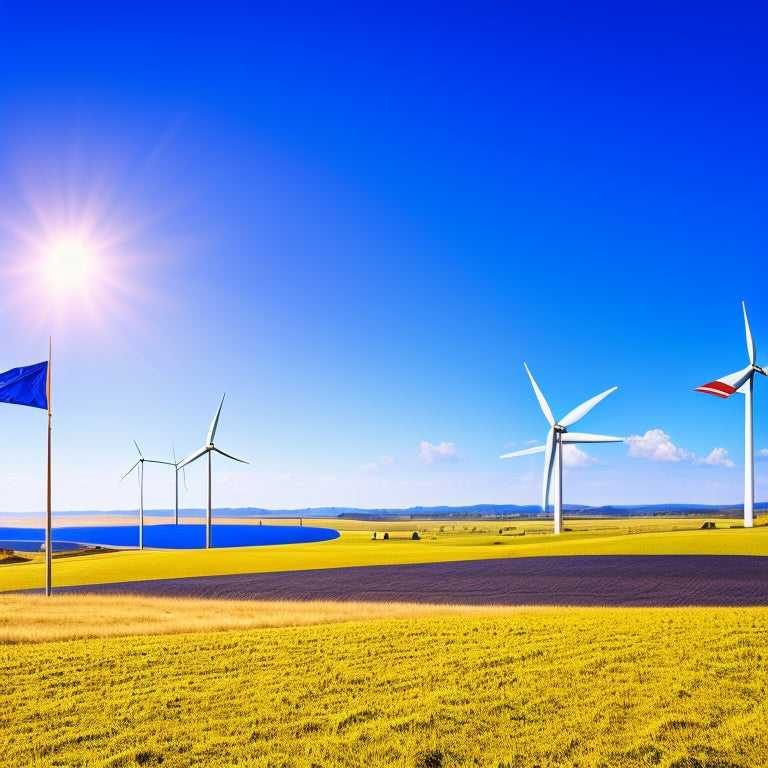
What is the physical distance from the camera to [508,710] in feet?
37.2

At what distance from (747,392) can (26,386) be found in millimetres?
69837

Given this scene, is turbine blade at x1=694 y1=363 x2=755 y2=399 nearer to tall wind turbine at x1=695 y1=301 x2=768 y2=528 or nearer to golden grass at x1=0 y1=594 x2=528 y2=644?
tall wind turbine at x1=695 y1=301 x2=768 y2=528

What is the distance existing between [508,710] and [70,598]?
2515 centimetres

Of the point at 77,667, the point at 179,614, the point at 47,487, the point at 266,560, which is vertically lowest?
the point at 266,560

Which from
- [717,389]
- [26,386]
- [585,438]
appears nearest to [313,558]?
[26,386]

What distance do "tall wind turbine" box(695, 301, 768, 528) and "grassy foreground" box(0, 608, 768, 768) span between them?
5748 cm

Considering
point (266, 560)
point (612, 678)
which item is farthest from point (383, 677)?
point (266, 560)

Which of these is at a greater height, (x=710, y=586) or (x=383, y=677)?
(x=383, y=677)

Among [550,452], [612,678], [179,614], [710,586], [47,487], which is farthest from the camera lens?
[550,452]

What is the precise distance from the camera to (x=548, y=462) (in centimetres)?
7106

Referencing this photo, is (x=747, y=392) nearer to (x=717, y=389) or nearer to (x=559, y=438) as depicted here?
(x=717, y=389)

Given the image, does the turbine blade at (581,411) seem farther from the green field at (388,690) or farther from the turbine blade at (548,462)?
the green field at (388,690)

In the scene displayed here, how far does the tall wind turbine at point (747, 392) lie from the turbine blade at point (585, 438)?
10.8m

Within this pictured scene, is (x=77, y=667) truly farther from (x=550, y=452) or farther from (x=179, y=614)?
(x=550, y=452)
